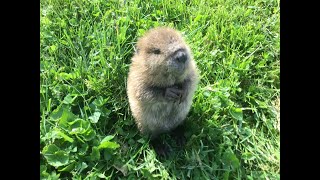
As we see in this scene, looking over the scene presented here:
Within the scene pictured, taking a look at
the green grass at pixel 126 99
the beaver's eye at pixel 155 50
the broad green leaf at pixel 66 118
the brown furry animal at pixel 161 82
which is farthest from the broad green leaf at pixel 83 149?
the beaver's eye at pixel 155 50

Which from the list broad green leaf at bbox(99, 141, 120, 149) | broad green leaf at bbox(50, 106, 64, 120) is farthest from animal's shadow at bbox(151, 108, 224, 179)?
broad green leaf at bbox(50, 106, 64, 120)

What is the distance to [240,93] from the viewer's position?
390 centimetres

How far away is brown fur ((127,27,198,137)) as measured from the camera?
3.12m

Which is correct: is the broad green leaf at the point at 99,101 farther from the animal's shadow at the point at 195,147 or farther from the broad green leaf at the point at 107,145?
the animal's shadow at the point at 195,147

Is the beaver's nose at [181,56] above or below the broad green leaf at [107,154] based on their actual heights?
above

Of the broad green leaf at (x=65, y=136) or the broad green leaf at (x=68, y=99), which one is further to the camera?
the broad green leaf at (x=68, y=99)

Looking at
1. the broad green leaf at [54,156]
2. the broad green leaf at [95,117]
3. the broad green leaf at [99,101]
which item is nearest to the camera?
the broad green leaf at [54,156]

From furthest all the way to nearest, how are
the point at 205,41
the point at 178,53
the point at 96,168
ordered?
1. the point at 205,41
2. the point at 96,168
3. the point at 178,53

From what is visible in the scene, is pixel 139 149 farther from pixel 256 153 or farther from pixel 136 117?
pixel 256 153

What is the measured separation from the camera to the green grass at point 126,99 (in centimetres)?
336

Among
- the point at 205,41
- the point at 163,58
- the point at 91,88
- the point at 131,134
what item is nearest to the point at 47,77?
the point at 91,88

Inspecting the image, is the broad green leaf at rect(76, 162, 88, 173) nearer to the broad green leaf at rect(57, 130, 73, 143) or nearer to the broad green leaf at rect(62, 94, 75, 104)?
the broad green leaf at rect(57, 130, 73, 143)

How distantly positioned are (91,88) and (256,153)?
1.78m

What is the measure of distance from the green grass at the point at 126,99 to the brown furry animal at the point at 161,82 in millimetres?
242
